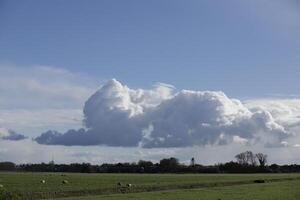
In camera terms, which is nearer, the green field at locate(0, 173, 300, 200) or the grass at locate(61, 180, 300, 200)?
the grass at locate(61, 180, 300, 200)

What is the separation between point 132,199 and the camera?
150 feet

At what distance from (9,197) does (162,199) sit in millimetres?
17037

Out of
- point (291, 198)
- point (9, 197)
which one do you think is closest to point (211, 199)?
point (291, 198)

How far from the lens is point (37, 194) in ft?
184

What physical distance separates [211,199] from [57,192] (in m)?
21.4

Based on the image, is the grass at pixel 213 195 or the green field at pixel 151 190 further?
the green field at pixel 151 190

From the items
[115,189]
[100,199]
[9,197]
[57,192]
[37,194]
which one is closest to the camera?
[9,197]

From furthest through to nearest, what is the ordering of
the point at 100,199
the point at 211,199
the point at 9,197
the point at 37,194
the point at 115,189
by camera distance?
the point at 115,189 < the point at 37,194 < the point at 100,199 < the point at 211,199 < the point at 9,197

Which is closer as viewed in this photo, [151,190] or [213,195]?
[213,195]

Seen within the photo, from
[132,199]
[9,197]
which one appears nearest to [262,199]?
[132,199]

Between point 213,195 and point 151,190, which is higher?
point 151,190

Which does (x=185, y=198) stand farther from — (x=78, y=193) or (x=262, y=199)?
(x=78, y=193)

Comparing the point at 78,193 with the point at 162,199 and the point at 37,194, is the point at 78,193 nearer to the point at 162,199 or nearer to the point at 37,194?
the point at 37,194

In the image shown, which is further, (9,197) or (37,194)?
(37,194)
